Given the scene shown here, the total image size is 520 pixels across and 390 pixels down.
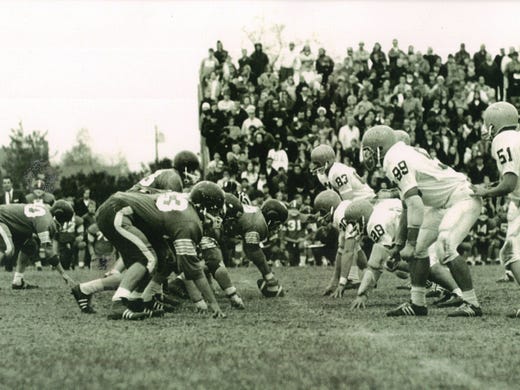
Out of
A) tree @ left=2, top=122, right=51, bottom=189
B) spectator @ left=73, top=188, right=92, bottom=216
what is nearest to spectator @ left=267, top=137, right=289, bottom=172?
spectator @ left=73, top=188, right=92, bottom=216

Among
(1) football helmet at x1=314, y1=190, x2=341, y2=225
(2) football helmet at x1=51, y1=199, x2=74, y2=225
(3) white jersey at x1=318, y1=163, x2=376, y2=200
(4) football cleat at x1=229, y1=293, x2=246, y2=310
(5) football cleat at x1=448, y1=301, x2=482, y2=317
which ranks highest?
(3) white jersey at x1=318, y1=163, x2=376, y2=200

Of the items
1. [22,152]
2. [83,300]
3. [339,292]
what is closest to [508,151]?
[339,292]

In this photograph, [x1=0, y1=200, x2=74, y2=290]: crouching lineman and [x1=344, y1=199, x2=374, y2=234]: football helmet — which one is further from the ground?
[x1=344, y1=199, x2=374, y2=234]: football helmet

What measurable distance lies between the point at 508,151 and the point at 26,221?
8794 mm

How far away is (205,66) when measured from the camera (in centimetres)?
2541

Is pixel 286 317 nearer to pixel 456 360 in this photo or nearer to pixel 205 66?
pixel 456 360

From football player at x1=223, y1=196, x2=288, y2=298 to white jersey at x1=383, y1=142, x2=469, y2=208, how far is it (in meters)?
3.23

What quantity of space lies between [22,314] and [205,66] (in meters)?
15.6

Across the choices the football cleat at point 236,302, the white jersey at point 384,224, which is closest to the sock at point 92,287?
the football cleat at point 236,302

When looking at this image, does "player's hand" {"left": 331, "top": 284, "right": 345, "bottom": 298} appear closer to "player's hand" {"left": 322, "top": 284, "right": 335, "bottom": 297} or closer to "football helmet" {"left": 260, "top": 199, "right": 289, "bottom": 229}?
"player's hand" {"left": 322, "top": 284, "right": 335, "bottom": 297}

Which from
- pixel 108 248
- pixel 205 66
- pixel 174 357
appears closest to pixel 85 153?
pixel 205 66

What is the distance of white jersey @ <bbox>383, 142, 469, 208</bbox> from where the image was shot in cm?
977

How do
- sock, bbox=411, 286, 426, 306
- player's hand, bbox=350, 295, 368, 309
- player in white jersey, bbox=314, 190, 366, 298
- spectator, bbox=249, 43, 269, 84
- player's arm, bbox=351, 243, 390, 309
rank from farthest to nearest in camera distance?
spectator, bbox=249, 43, 269, 84 → player in white jersey, bbox=314, 190, 366, 298 → player's hand, bbox=350, 295, 368, 309 → player's arm, bbox=351, 243, 390, 309 → sock, bbox=411, 286, 426, 306

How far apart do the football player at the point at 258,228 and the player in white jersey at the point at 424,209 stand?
2.99m
